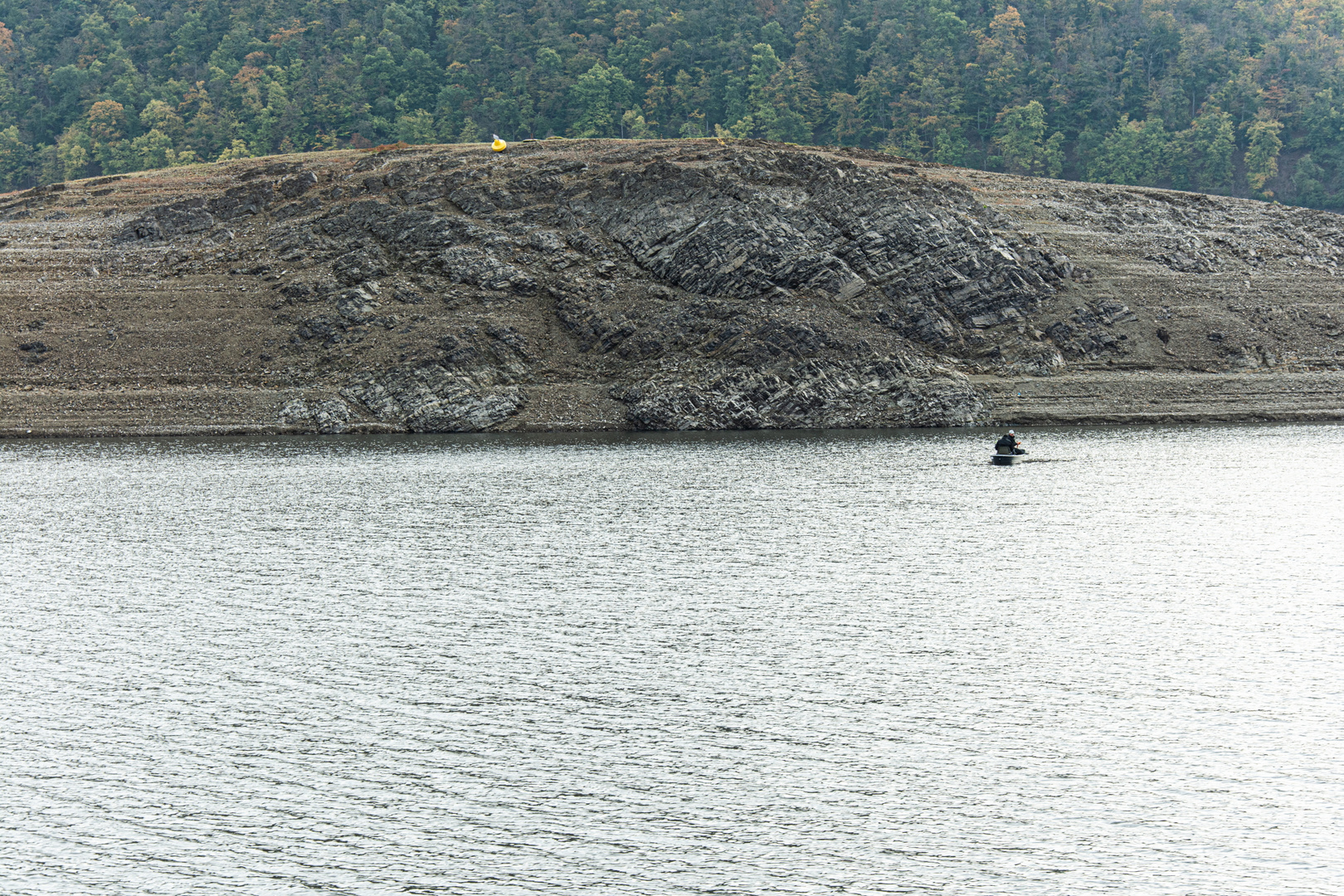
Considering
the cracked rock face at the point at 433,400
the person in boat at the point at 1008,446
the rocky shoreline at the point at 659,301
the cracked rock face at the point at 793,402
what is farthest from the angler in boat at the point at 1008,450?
the cracked rock face at the point at 433,400

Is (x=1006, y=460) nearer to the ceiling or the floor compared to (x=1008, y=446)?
nearer to the floor

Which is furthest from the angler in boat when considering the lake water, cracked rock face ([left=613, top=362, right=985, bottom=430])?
cracked rock face ([left=613, top=362, right=985, bottom=430])

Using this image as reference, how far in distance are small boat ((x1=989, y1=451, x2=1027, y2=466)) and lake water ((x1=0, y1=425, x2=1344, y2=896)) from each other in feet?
29.0

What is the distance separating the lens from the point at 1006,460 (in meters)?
62.1

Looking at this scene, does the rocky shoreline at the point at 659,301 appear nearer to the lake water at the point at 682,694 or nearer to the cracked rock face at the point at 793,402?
the cracked rock face at the point at 793,402

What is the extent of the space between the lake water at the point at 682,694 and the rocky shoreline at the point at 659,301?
3268 cm

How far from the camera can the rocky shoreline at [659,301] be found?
8450 cm

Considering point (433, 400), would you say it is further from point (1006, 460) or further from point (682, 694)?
point (682, 694)

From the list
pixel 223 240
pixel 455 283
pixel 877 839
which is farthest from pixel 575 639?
pixel 223 240

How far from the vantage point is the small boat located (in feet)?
204

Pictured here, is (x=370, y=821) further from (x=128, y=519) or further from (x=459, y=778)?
(x=128, y=519)

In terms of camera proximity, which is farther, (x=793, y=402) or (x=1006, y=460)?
(x=793, y=402)

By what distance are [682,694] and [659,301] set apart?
227 feet

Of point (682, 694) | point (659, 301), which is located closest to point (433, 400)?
point (659, 301)
